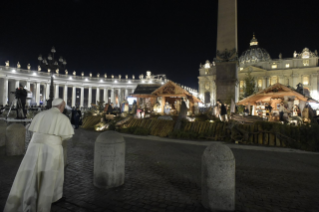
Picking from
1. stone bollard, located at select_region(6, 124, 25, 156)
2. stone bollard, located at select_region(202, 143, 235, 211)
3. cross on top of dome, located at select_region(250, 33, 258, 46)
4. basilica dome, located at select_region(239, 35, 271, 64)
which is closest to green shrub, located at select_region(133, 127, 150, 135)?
stone bollard, located at select_region(6, 124, 25, 156)

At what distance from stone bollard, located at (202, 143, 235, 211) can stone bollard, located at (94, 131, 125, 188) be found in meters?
2.51

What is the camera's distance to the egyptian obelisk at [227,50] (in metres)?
20.6

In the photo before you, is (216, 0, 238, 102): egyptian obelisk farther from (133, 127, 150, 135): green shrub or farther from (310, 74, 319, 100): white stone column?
(310, 74, 319, 100): white stone column

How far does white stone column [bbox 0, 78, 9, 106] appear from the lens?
187ft

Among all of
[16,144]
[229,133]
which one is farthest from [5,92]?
[229,133]

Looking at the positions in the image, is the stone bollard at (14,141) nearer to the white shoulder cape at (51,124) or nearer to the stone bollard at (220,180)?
the white shoulder cape at (51,124)

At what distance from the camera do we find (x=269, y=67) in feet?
281

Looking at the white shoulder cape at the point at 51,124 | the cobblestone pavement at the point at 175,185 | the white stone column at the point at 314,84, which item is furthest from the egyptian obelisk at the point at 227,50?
the white stone column at the point at 314,84

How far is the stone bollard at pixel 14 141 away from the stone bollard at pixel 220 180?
8.61 meters

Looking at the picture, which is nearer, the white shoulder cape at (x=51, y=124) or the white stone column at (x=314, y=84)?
the white shoulder cape at (x=51, y=124)

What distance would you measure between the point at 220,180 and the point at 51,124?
367cm

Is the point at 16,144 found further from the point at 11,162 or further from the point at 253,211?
the point at 253,211

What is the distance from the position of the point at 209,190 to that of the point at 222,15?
2125 centimetres

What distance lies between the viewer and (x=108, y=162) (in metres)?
5.28
